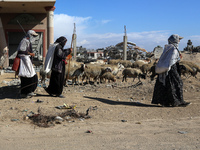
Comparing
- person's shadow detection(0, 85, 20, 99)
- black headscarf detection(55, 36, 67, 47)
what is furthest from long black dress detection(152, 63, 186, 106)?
person's shadow detection(0, 85, 20, 99)

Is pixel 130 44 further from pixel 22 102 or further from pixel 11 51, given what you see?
pixel 22 102

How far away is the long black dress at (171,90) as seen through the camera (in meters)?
6.38

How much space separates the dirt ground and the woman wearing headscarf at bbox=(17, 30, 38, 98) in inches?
13.1

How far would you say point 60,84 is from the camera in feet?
22.6

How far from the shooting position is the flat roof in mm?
14727

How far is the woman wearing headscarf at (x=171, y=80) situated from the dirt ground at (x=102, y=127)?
242 millimetres

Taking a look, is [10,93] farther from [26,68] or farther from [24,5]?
[24,5]

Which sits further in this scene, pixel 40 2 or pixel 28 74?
pixel 40 2

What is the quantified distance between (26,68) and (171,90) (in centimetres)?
388

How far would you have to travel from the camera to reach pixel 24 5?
15.4m

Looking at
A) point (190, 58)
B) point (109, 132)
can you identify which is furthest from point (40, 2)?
point (190, 58)

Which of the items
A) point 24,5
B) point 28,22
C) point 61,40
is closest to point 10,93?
point 61,40

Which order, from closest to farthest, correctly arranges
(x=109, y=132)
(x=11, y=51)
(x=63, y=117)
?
1. (x=109, y=132)
2. (x=63, y=117)
3. (x=11, y=51)

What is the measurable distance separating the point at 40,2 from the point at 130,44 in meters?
13.9
